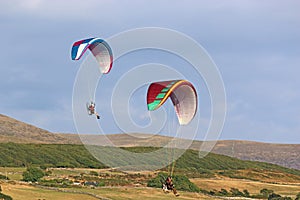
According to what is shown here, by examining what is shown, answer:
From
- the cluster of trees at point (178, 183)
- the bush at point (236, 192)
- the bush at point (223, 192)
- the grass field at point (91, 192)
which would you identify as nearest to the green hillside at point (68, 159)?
the bush at point (236, 192)

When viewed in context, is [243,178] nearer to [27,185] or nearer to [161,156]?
[161,156]

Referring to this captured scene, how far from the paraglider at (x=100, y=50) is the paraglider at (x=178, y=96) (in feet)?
18.2

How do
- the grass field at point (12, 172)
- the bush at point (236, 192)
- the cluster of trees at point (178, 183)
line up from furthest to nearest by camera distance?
the bush at point (236, 192)
the cluster of trees at point (178, 183)
the grass field at point (12, 172)

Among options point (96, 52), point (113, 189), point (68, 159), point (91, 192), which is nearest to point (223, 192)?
point (113, 189)

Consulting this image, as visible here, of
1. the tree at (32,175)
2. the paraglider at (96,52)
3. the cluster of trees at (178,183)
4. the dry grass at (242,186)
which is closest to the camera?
the paraglider at (96,52)

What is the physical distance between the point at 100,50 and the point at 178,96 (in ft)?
23.3

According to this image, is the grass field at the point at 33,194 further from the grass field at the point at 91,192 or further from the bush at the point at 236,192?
the bush at the point at 236,192

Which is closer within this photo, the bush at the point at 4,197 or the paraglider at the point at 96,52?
the paraglider at the point at 96,52

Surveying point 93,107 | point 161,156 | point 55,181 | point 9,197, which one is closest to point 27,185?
point 55,181

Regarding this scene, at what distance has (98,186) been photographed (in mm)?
80250

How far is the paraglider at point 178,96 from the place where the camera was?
1649 inches

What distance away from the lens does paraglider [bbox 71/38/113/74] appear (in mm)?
46469

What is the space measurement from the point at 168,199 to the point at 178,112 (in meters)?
29.1

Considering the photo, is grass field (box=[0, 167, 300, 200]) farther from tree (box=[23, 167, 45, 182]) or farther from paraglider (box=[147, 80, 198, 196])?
paraglider (box=[147, 80, 198, 196])
